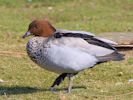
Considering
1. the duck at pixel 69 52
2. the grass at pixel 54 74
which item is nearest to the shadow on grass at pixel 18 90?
the grass at pixel 54 74

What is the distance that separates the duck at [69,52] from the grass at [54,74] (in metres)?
0.35

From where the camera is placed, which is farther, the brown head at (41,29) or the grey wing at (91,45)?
the brown head at (41,29)

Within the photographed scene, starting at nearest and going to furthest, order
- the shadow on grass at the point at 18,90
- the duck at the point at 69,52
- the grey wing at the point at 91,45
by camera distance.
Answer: the duck at the point at 69,52
the grey wing at the point at 91,45
the shadow on grass at the point at 18,90

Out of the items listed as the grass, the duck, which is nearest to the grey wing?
the duck

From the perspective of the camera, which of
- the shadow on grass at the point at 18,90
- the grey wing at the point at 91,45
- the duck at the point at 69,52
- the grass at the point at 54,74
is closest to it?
the duck at the point at 69,52

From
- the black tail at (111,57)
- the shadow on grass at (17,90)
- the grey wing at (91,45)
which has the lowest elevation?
the shadow on grass at (17,90)

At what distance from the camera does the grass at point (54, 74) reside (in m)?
7.16

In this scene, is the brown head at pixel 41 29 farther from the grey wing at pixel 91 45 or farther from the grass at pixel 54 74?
the grass at pixel 54 74

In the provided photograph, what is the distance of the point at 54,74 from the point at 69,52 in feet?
6.07

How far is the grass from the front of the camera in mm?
7156

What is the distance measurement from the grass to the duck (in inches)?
13.9

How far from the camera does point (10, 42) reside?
38.3 feet

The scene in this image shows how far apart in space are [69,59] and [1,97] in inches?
37.6

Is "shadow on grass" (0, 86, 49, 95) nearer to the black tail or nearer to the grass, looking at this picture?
the grass
